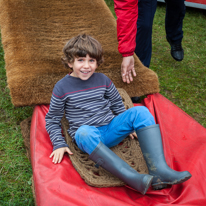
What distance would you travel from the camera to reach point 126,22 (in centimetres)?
206

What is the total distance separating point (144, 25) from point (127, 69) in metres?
0.58

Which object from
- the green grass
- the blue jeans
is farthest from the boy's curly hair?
the green grass

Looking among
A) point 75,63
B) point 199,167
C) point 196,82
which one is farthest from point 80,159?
point 196,82

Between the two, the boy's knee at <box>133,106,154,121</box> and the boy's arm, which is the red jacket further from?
the boy's arm

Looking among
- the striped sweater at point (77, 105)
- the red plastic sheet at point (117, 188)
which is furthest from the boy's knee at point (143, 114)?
the red plastic sheet at point (117, 188)

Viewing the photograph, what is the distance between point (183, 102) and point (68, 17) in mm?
1816

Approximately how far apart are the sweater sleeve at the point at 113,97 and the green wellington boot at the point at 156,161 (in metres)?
0.39

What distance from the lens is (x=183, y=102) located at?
280cm

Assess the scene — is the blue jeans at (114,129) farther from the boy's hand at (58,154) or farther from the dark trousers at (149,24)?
the dark trousers at (149,24)

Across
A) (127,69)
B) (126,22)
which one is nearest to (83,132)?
(127,69)

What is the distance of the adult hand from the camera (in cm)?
217

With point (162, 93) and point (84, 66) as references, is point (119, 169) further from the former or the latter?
point (162, 93)

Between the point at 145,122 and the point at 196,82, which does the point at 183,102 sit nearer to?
the point at 196,82

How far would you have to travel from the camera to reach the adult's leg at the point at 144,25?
2410mm
